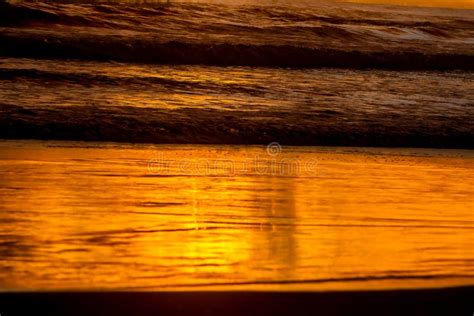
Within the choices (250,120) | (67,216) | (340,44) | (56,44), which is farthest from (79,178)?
(340,44)

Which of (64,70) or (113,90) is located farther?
(64,70)

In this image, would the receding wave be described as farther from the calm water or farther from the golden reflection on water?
the golden reflection on water

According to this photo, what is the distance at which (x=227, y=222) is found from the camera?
4.18 ft

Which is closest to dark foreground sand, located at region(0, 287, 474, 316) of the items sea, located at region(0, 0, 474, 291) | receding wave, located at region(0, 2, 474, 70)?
sea, located at region(0, 0, 474, 291)

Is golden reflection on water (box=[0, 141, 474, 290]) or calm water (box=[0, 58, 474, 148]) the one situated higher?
golden reflection on water (box=[0, 141, 474, 290])

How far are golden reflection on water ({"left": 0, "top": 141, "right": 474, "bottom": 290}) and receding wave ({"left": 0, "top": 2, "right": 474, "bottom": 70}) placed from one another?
7.12ft

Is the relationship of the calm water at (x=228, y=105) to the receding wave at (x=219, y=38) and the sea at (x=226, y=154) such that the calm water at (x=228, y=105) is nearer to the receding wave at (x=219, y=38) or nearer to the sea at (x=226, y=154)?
the sea at (x=226, y=154)

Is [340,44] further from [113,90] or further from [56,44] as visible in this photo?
[113,90]

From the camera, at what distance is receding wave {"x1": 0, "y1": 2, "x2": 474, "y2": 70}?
13.6 ft

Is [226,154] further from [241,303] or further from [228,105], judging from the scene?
[241,303]

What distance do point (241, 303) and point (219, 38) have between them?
3764 mm

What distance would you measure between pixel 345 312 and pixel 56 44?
3371mm

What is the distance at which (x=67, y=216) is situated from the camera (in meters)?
1.26

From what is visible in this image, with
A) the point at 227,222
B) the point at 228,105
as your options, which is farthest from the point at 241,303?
the point at 228,105
